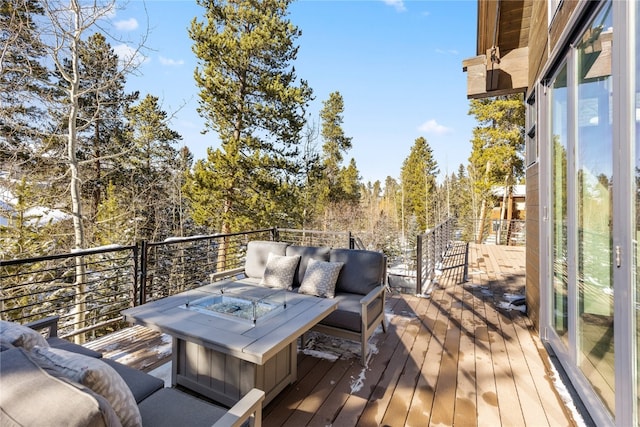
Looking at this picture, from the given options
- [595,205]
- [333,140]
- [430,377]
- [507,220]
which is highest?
[333,140]

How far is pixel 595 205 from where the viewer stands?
195cm

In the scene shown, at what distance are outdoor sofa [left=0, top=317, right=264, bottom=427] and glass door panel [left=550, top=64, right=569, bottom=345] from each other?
2671 mm

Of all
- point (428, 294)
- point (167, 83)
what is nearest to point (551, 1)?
point (428, 294)

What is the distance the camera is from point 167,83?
7.41 metres

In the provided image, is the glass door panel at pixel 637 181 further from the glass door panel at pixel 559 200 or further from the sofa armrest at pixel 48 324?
the sofa armrest at pixel 48 324

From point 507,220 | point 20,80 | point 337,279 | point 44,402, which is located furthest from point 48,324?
point 507,220

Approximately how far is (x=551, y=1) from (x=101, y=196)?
12422 millimetres

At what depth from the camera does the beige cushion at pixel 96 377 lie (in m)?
0.94

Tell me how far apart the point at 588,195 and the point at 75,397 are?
2811 millimetres

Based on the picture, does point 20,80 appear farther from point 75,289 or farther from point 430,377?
point 430,377

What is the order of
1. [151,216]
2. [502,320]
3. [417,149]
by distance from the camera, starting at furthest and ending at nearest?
[417,149] → [151,216] → [502,320]

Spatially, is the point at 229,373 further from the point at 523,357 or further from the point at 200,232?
the point at 200,232

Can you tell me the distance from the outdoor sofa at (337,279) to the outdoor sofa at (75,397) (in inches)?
59.4

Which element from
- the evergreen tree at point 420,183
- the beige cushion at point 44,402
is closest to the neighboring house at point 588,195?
the beige cushion at point 44,402
